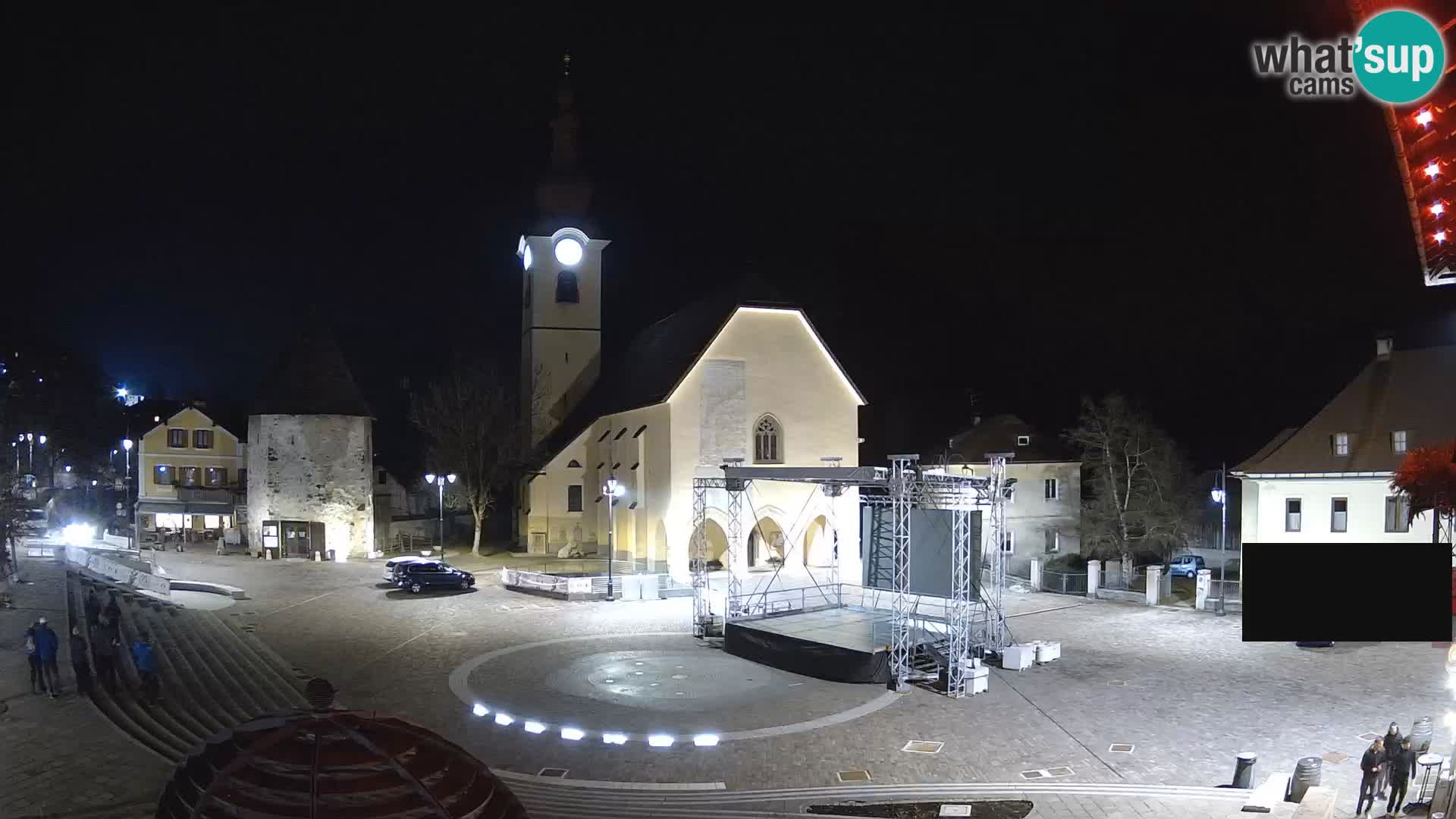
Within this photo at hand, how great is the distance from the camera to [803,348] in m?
38.9

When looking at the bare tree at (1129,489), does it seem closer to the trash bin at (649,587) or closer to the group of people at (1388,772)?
the trash bin at (649,587)

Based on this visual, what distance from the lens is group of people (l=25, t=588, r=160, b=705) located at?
1448 centimetres

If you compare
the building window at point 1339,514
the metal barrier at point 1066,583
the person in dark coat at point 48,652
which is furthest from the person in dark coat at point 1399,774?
the metal barrier at point 1066,583

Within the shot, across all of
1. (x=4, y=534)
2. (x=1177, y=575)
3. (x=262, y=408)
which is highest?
(x=262, y=408)

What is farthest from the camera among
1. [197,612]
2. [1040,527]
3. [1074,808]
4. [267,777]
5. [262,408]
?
[1040,527]

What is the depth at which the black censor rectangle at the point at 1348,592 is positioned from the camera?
7.54m

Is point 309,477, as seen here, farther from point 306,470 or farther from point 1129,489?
point 1129,489

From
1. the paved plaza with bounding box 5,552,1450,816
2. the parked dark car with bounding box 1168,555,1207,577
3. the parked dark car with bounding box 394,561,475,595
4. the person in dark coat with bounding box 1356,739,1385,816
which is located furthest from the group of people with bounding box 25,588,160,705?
the parked dark car with bounding box 1168,555,1207,577

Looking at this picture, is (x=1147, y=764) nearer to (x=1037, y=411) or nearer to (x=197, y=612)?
(x=197, y=612)

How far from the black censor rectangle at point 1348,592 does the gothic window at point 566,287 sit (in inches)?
1677

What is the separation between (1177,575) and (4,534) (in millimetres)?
39577

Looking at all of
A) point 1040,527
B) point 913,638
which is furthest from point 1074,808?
point 1040,527

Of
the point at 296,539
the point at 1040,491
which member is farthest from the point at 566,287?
the point at 1040,491

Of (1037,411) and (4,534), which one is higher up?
(1037,411)
